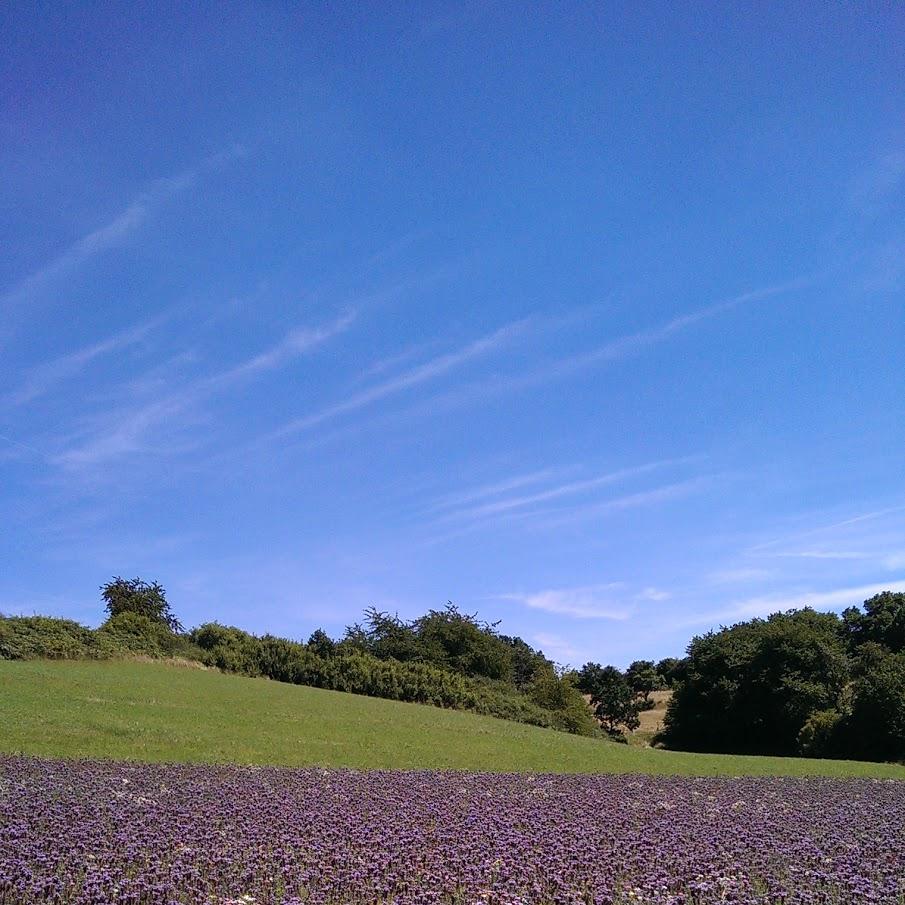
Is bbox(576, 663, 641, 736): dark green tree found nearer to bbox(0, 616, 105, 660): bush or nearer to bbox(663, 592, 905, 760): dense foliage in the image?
bbox(663, 592, 905, 760): dense foliage

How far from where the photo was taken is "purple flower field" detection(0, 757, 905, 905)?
884 centimetres

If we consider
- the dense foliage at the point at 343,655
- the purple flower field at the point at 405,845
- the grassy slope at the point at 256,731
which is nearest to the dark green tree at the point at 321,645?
the dense foliage at the point at 343,655

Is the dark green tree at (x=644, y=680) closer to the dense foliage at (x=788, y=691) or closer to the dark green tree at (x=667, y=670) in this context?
the dark green tree at (x=667, y=670)

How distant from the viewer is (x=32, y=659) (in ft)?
171

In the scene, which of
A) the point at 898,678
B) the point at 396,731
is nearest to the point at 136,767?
the point at 396,731

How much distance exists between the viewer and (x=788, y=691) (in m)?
68.1

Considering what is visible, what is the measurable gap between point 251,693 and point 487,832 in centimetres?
3943

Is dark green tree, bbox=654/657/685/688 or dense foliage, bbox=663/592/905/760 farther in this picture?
dark green tree, bbox=654/657/685/688

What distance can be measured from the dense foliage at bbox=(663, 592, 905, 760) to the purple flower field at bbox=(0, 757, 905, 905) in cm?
4365

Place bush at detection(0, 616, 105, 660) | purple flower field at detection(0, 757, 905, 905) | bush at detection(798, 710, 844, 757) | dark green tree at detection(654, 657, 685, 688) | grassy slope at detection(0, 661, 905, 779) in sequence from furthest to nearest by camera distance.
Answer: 1. dark green tree at detection(654, 657, 685, 688)
2. bush at detection(798, 710, 844, 757)
3. bush at detection(0, 616, 105, 660)
4. grassy slope at detection(0, 661, 905, 779)
5. purple flower field at detection(0, 757, 905, 905)

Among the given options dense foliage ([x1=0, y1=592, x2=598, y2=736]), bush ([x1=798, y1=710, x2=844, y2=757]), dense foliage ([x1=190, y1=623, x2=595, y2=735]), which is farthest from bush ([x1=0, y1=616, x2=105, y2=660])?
bush ([x1=798, y1=710, x2=844, y2=757])

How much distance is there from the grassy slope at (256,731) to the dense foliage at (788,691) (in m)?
17.9

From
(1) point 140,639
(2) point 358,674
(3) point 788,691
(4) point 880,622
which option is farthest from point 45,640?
(4) point 880,622

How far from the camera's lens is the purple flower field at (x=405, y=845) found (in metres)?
8.84
